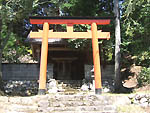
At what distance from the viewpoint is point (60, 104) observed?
21.6 feet

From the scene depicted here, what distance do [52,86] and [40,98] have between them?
202 inches

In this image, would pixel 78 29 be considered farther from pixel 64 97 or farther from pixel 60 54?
pixel 64 97

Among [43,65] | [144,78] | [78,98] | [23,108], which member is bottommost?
[23,108]

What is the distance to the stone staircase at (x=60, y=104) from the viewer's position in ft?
20.6

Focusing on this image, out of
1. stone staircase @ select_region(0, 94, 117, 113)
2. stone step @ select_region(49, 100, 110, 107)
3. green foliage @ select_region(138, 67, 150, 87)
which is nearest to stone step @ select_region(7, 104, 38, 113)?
stone staircase @ select_region(0, 94, 117, 113)

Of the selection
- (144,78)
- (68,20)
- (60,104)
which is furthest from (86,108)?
(144,78)

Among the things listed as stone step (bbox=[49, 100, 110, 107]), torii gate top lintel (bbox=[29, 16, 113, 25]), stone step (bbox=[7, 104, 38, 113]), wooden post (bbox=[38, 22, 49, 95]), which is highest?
torii gate top lintel (bbox=[29, 16, 113, 25])

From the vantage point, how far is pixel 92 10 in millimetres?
12477

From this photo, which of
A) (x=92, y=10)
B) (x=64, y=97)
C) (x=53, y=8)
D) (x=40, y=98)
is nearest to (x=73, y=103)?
(x=64, y=97)

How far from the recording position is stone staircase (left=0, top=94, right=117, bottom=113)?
6.29 m

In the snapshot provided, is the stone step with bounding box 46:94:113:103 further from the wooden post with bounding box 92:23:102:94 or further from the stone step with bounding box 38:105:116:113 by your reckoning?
the wooden post with bounding box 92:23:102:94

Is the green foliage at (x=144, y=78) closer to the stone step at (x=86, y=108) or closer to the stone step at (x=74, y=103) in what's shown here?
the stone step at (x=74, y=103)

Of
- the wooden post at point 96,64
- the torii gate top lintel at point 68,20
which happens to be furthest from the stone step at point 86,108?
the torii gate top lintel at point 68,20

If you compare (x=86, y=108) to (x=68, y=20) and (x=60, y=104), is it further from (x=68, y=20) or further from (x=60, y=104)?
(x=68, y=20)
